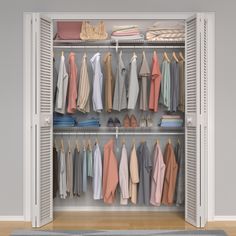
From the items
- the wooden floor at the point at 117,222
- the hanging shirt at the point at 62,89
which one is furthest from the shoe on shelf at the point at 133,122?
the wooden floor at the point at 117,222

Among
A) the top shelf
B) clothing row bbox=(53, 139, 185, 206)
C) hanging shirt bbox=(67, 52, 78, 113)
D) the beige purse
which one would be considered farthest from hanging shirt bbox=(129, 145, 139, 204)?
the beige purse

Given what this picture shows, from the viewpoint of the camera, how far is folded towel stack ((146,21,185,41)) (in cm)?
570

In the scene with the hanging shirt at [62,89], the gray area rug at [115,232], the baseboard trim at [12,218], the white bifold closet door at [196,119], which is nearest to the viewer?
the gray area rug at [115,232]

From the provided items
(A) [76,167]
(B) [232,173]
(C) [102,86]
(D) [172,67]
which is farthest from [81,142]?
(B) [232,173]

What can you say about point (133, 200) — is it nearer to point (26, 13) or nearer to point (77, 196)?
point (77, 196)

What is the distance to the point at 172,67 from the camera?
5.73 metres

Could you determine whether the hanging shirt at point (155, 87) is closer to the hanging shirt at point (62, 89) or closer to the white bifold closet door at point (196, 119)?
the white bifold closet door at point (196, 119)

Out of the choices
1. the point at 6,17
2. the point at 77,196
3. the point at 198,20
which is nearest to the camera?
the point at 198,20

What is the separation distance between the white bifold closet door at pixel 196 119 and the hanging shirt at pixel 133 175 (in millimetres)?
658

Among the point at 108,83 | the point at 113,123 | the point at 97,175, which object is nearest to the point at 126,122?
the point at 113,123

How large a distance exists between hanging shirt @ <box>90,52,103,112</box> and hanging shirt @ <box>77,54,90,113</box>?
0.09m

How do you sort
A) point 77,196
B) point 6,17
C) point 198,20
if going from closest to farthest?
point 198,20 → point 6,17 → point 77,196

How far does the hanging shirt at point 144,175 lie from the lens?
18.8 ft

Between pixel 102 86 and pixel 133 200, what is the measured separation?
57.7 inches
